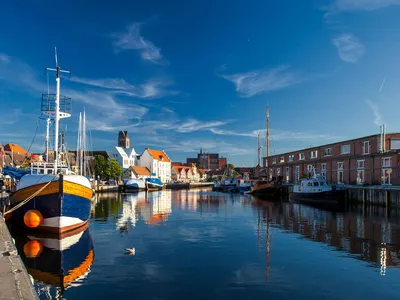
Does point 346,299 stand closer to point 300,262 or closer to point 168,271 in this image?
point 300,262

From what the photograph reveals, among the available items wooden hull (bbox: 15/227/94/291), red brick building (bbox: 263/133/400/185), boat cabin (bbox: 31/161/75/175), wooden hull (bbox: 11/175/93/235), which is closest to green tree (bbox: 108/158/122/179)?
red brick building (bbox: 263/133/400/185)

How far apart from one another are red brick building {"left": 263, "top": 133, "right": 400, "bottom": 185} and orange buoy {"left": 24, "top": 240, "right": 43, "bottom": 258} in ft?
144

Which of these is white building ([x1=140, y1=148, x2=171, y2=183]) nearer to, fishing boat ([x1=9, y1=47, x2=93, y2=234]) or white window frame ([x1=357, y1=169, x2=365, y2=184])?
white window frame ([x1=357, y1=169, x2=365, y2=184])

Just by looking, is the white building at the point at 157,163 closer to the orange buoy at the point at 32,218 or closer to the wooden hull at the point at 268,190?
the wooden hull at the point at 268,190

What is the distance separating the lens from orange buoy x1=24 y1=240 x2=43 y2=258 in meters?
16.5

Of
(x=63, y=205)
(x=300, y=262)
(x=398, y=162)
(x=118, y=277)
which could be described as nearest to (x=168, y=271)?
(x=118, y=277)

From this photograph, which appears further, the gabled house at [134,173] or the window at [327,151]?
the gabled house at [134,173]

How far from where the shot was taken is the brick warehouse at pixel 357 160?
4644 centimetres

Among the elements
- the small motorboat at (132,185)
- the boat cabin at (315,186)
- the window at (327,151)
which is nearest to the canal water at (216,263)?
the boat cabin at (315,186)

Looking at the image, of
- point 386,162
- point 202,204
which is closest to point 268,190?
point 202,204

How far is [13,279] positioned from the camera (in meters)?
8.65

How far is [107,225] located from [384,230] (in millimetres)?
21424

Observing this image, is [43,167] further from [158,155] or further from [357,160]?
[158,155]

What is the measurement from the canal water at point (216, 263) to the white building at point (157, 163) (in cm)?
10012
